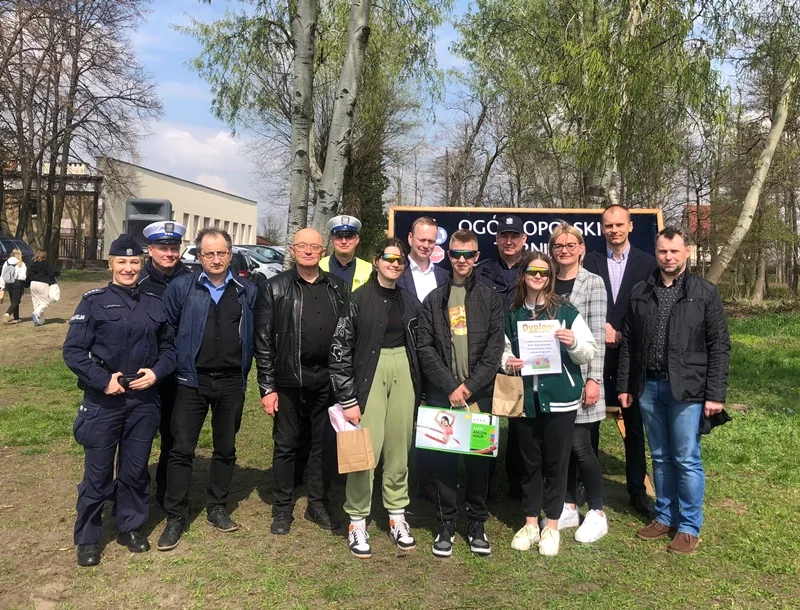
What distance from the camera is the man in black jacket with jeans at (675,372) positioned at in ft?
12.7

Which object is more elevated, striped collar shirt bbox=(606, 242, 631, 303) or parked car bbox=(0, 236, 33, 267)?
parked car bbox=(0, 236, 33, 267)

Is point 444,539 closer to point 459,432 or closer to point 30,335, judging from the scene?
point 459,432

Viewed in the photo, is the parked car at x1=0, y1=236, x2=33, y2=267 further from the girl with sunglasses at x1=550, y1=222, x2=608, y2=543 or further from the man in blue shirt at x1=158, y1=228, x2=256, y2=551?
the girl with sunglasses at x1=550, y1=222, x2=608, y2=543

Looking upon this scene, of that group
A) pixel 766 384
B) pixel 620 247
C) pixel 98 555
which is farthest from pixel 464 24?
pixel 98 555

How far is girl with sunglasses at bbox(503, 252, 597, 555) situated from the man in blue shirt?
183 cm

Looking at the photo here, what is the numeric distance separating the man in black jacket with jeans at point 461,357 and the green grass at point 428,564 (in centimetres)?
23

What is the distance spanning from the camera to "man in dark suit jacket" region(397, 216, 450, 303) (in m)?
4.69

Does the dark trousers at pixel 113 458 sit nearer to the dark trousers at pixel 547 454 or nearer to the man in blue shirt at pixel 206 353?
the man in blue shirt at pixel 206 353

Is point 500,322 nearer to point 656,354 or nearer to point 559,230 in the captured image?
point 559,230

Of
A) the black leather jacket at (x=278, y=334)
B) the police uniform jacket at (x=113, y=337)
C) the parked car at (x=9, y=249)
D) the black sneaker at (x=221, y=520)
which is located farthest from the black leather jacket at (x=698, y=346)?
the parked car at (x=9, y=249)

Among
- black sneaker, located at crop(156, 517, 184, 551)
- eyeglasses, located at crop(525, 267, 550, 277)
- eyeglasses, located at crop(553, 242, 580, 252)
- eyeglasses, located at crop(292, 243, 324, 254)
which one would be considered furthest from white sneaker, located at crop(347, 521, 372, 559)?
eyeglasses, located at crop(553, 242, 580, 252)

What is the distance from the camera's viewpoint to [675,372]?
3889 millimetres

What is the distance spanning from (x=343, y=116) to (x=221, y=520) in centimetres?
449

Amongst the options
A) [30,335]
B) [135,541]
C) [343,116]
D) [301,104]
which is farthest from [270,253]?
[135,541]
